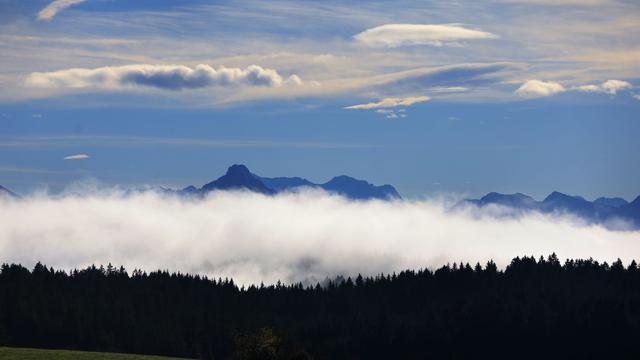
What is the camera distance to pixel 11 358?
13375 centimetres

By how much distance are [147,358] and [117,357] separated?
215 inches

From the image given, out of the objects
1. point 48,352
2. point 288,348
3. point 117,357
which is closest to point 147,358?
point 117,357

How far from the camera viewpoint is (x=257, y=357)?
329 ft

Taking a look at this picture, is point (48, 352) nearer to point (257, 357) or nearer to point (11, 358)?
point (11, 358)

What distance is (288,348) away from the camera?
4031 inches

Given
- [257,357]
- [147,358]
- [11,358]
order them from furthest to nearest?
[147,358] < [11,358] < [257,357]

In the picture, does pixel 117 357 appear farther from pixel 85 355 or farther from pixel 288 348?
pixel 288 348

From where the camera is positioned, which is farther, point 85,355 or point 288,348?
point 85,355

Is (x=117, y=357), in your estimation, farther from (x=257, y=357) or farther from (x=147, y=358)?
(x=257, y=357)

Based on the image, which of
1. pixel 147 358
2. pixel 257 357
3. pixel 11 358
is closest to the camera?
pixel 257 357

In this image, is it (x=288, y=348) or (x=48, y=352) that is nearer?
(x=288, y=348)

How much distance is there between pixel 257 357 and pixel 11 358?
50.9m

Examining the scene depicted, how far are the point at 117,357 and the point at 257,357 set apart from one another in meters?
51.8

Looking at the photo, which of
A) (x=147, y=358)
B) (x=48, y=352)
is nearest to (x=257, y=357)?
(x=147, y=358)
